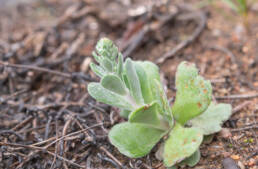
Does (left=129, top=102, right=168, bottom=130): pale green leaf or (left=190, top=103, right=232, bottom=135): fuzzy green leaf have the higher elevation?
(left=129, top=102, right=168, bottom=130): pale green leaf

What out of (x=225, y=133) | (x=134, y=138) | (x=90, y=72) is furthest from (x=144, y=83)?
(x=90, y=72)

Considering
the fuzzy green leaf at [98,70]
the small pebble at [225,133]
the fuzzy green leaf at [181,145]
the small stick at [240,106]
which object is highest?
the fuzzy green leaf at [98,70]

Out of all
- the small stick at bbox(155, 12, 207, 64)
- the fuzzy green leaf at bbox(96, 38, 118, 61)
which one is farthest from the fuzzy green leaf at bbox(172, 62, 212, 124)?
the small stick at bbox(155, 12, 207, 64)

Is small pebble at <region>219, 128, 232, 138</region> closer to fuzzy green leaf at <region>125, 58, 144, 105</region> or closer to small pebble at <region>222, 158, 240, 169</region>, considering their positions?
small pebble at <region>222, 158, 240, 169</region>

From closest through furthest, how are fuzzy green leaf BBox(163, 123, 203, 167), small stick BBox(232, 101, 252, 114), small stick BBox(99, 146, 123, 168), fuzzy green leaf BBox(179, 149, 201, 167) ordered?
1. fuzzy green leaf BBox(163, 123, 203, 167)
2. fuzzy green leaf BBox(179, 149, 201, 167)
3. small stick BBox(99, 146, 123, 168)
4. small stick BBox(232, 101, 252, 114)

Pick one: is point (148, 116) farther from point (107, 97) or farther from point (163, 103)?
point (107, 97)

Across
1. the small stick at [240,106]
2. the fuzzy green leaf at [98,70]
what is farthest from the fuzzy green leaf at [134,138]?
the small stick at [240,106]

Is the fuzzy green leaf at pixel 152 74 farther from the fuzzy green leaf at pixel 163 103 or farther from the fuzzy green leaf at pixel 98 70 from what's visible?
the fuzzy green leaf at pixel 98 70
